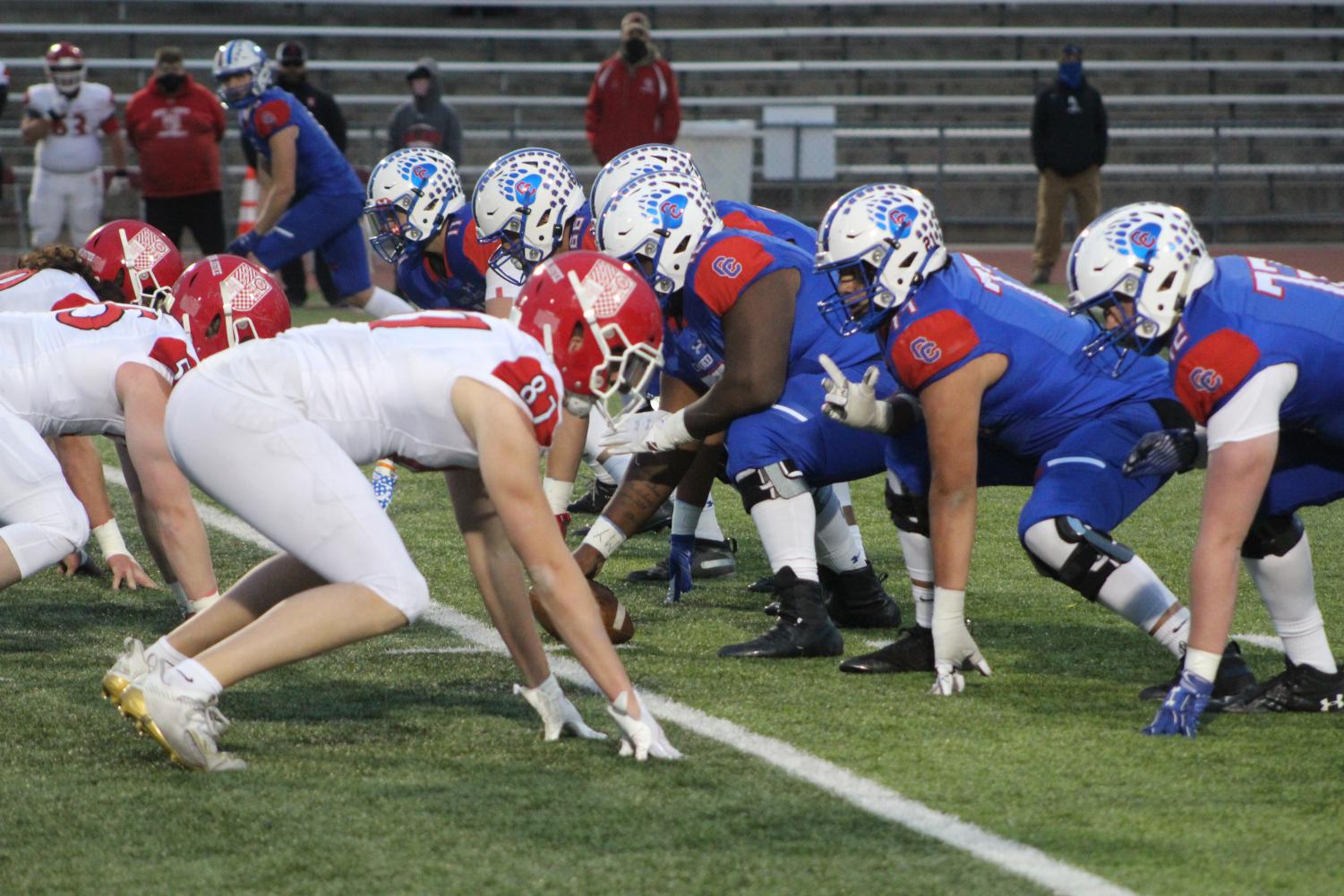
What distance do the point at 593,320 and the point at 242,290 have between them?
1429 mm

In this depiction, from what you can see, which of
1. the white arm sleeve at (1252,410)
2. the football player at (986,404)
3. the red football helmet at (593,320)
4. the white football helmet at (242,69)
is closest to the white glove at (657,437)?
the football player at (986,404)

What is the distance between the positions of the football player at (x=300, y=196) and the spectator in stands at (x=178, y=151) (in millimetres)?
3865

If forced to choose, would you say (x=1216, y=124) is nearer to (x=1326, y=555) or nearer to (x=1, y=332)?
(x=1326, y=555)

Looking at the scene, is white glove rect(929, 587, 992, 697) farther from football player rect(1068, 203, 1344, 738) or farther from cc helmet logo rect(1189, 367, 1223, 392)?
cc helmet logo rect(1189, 367, 1223, 392)

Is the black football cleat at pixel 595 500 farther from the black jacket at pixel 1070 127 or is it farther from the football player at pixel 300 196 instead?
the black jacket at pixel 1070 127

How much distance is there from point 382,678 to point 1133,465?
6.66 feet

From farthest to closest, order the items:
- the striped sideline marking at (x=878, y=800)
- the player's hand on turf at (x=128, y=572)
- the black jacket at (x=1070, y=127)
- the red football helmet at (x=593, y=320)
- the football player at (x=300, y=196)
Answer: the black jacket at (x=1070, y=127), the football player at (x=300, y=196), the player's hand on turf at (x=128, y=572), the red football helmet at (x=593, y=320), the striped sideline marking at (x=878, y=800)

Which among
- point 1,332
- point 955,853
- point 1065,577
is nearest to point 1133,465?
point 1065,577

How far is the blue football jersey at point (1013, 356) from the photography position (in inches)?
178

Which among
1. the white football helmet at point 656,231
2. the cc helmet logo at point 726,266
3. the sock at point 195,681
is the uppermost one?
the white football helmet at point 656,231

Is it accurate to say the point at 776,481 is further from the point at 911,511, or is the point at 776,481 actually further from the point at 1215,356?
the point at 1215,356

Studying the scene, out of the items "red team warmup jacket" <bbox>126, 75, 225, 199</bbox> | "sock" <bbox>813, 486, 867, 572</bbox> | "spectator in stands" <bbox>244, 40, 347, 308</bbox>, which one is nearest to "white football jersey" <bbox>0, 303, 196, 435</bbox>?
"sock" <bbox>813, 486, 867, 572</bbox>

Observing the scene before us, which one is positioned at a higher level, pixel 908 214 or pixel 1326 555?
pixel 908 214

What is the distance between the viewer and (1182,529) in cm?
707
